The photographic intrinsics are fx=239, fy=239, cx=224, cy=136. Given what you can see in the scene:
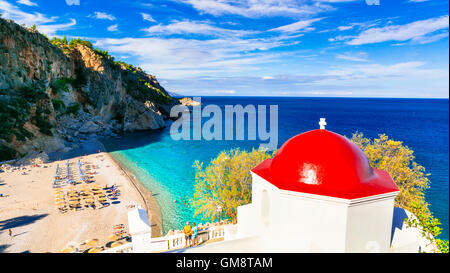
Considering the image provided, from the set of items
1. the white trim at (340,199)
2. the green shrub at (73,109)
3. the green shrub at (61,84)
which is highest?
the green shrub at (61,84)

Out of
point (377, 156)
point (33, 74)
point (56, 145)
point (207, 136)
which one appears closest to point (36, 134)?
point (56, 145)

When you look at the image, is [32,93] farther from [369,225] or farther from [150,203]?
[369,225]

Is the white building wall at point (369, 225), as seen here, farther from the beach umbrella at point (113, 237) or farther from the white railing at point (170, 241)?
the beach umbrella at point (113, 237)

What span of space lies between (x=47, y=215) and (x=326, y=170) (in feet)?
63.5

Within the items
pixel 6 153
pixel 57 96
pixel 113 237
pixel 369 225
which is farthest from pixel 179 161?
pixel 369 225

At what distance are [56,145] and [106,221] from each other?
24.6 metres

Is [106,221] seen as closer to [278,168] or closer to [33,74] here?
[278,168]

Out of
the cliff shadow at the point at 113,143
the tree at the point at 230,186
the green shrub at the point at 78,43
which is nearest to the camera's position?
the tree at the point at 230,186

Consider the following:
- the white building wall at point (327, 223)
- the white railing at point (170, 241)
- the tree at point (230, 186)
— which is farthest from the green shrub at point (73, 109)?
the white building wall at point (327, 223)

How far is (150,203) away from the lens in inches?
866

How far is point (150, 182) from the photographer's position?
27750mm

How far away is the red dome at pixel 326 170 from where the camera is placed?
265 inches

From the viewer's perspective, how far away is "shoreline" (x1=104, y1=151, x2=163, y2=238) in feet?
59.3

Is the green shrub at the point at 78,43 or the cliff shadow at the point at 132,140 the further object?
the green shrub at the point at 78,43
